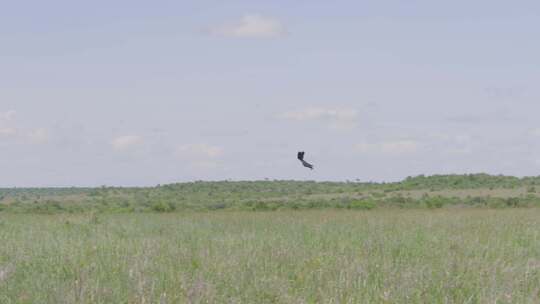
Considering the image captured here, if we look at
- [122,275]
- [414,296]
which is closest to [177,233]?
[122,275]

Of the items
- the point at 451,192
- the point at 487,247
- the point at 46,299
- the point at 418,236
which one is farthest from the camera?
the point at 451,192

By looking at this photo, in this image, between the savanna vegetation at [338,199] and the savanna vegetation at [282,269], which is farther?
the savanna vegetation at [338,199]

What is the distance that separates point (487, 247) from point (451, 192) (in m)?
37.9

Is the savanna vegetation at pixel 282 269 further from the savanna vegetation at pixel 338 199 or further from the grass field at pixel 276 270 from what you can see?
the savanna vegetation at pixel 338 199

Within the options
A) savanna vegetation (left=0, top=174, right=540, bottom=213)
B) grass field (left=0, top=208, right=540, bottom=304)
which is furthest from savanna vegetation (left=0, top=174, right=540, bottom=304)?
savanna vegetation (left=0, top=174, right=540, bottom=213)

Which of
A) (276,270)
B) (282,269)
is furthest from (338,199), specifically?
(276,270)

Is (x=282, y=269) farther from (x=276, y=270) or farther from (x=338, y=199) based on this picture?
(x=338, y=199)

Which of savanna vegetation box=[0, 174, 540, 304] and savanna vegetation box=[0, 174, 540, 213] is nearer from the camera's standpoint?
savanna vegetation box=[0, 174, 540, 304]

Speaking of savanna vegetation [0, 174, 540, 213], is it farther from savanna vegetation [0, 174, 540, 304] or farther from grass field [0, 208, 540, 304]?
grass field [0, 208, 540, 304]

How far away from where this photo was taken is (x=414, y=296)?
22.8ft

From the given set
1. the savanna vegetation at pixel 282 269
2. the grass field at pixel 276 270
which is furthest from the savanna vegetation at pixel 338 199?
the grass field at pixel 276 270

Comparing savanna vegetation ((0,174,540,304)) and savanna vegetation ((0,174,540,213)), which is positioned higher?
savanna vegetation ((0,174,540,213))

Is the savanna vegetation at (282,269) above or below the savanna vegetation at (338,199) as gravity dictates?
below

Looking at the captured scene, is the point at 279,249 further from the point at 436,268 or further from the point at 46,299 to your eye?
Answer: the point at 46,299
